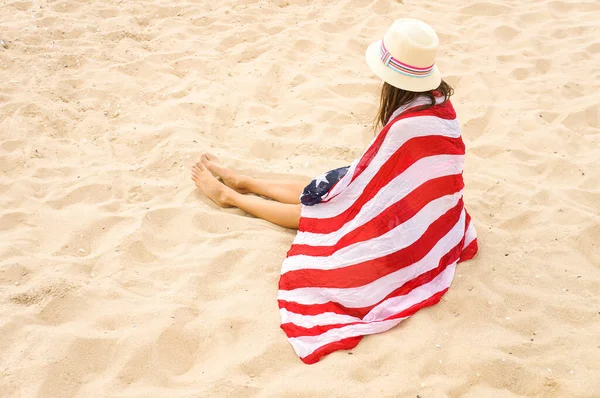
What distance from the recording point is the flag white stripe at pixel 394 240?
225 centimetres

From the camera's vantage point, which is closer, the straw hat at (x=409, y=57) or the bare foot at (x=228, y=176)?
the straw hat at (x=409, y=57)

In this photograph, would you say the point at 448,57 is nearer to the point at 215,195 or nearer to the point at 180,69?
the point at 180,69

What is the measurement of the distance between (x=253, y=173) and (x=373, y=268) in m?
1.09

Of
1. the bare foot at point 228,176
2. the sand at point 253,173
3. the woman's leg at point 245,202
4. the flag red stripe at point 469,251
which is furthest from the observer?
the bare foot at point 228,176

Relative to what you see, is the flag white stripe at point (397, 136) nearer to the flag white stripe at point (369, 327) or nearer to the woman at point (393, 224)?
the woman at point (393, 224)

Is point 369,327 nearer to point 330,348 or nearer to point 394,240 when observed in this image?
point 330,348

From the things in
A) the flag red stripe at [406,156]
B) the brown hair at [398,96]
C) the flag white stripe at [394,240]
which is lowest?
the flag white stripe at [394,240]

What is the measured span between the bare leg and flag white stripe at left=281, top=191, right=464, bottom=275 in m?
Answer: 0.55

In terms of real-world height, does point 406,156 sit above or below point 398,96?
below

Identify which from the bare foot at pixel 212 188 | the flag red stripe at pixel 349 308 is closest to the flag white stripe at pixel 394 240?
the flag red stripe at pixel 349 308

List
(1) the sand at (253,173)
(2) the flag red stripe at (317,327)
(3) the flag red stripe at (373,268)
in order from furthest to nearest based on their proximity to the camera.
→ 1. (3) the flag red stripe at (373,268)
2. (2) the flag red stripe at (317,327)
3. (1) the sand at (253,173)

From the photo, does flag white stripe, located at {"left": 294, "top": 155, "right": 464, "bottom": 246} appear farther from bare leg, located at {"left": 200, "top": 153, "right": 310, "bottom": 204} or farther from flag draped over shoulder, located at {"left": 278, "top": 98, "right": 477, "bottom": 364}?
bare leg, located at {"left": 200, "top": 153, "right": 310, "bottom": 204}

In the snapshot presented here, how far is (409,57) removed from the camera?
219cm

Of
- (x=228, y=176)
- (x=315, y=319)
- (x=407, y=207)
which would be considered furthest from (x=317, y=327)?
(x=228, y=176)
